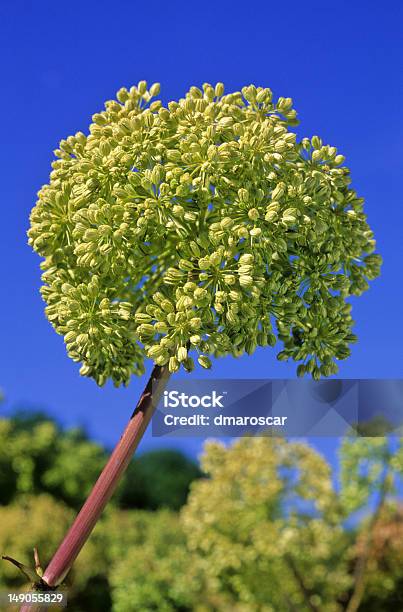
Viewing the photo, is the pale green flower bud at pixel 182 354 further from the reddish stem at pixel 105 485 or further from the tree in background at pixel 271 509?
the tree in background at pixel 271 509

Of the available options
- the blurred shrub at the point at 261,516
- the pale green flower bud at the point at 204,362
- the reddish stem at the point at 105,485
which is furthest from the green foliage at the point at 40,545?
the pale green flower bud at the point at 204,362

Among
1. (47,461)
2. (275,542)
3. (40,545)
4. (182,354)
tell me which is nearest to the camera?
(182,354)

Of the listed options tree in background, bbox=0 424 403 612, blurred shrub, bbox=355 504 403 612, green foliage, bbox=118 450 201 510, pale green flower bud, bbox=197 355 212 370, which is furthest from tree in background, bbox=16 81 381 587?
green foliage, bbox=118 450 201 510

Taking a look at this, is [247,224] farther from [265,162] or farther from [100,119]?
[100,119]

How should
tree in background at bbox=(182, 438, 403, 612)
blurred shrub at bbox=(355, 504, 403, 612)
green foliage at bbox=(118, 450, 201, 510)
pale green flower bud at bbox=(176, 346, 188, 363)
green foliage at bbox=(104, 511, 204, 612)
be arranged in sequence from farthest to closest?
green foliage at bbox=(118, 450, 201, 510) → green foliage at bbox=(104, 511, 204, 612) → blurred shrub at bbox=(355, 504, 403, 612) → tree in background at bbox=(182, 438, 403, 612) → pale green flower bud at bbox=(176, 346, 188, 363)

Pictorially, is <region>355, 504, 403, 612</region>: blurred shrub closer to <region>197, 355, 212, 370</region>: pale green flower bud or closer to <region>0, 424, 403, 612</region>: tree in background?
Answer: <region>0, 424, 403, 612</region>: tree in background

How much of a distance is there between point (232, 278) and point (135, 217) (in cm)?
35

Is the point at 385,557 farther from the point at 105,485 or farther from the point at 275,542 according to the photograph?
the point at 105,485

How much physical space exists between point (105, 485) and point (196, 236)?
2.64 feet

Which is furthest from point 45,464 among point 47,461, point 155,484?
point 155,484

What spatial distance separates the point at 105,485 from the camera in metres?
2.05

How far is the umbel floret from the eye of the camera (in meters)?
2.02

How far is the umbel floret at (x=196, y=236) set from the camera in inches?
79.5

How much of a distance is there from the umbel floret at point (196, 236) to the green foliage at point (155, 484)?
14.3 meters
